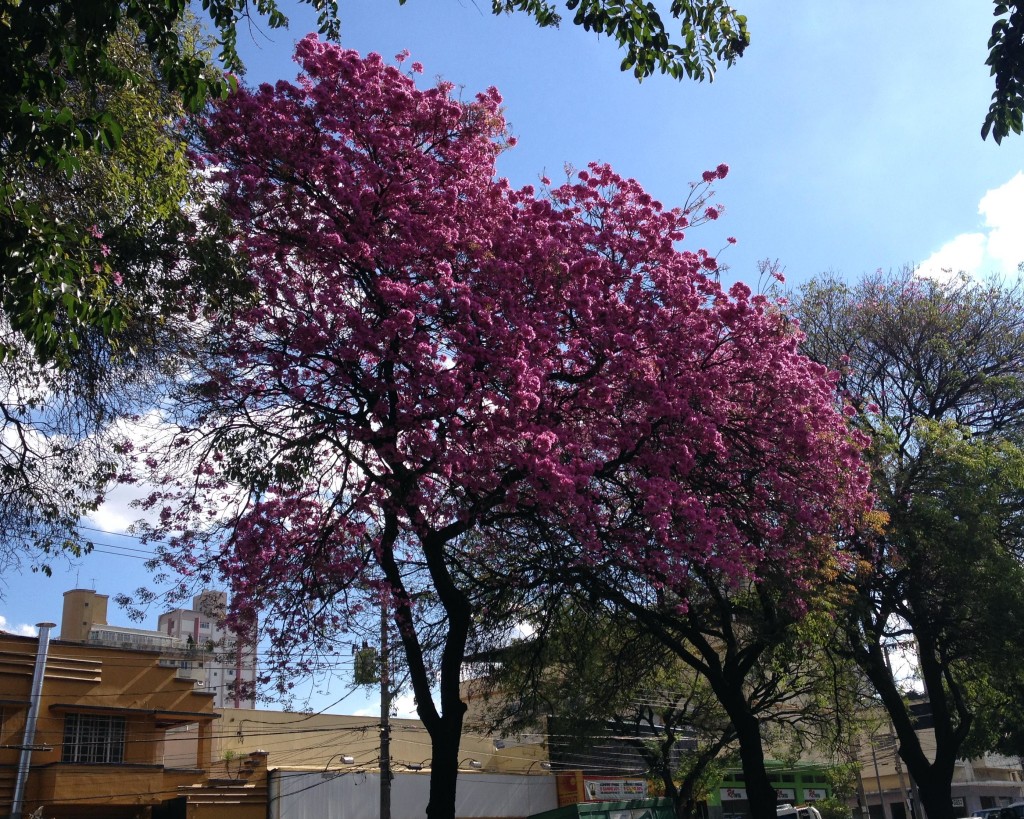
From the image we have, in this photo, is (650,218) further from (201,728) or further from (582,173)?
(201,728)

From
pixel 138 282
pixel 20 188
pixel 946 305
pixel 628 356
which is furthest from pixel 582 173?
pixel 946 305

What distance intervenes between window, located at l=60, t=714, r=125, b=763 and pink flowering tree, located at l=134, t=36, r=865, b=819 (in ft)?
37.2

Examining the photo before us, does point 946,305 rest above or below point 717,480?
above

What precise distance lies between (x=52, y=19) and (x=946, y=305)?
62.1 ft

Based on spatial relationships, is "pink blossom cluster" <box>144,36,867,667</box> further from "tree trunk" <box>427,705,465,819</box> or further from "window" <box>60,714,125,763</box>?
"window" <box>60,714,125,763</box>

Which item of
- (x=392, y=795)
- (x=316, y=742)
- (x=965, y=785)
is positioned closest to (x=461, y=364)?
(x=392, y=795)

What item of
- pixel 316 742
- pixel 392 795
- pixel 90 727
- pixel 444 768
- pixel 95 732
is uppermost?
pixel 90 727

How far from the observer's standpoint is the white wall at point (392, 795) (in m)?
23.1

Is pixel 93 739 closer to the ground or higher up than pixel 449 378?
closer to the ground

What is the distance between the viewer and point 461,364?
37.0 ft

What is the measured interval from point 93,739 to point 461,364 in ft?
50.8

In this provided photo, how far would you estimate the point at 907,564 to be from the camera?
1750 centimetres

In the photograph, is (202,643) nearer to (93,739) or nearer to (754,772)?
(93,739)

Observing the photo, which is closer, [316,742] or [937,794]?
[937,794]
